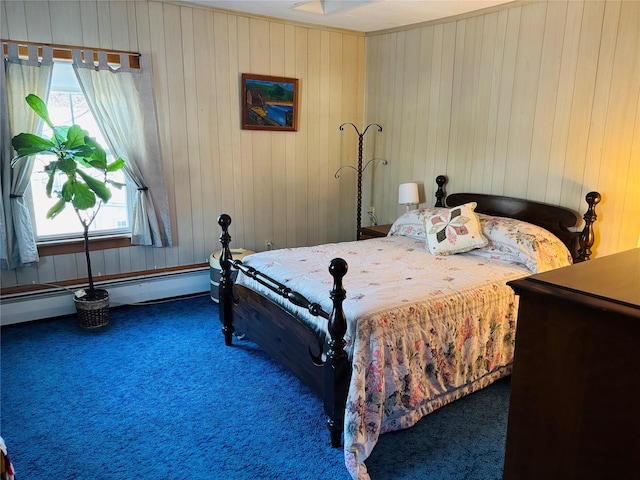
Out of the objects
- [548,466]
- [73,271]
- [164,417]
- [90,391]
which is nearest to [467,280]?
[548,466]

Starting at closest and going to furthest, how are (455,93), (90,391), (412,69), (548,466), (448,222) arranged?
1. (548,466)
2. (90,391)
3. (448,222)
4. (455,93)
5. (412,69)

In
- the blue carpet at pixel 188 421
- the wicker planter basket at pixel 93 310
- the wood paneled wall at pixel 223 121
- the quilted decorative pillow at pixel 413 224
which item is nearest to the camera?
the blue carpet at pixel 188 421

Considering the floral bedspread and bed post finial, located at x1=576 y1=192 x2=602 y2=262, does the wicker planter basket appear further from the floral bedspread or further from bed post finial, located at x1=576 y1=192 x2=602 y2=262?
bed post finial, located at x1=576 y1=192 x2=602 y2=262

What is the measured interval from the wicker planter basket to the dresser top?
3.21 meters

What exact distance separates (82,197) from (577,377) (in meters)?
3.25

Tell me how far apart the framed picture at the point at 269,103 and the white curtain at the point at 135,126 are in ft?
2.84

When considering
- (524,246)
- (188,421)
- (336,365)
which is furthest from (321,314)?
(524,246)

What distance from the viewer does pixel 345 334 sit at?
7.38 feet

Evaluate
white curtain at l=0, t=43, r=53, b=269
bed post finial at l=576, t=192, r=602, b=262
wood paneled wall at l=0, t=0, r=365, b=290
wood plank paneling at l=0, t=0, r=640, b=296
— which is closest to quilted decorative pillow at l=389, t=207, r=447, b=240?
wood plank paneling at l=0, t=0, r=640, b=296

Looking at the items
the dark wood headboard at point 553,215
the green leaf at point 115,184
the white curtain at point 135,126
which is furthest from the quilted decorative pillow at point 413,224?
the green leaf at point 115,184

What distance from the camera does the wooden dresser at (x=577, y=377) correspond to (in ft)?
3.81

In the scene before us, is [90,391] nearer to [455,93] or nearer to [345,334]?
[345,334]

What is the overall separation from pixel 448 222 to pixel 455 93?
136cm

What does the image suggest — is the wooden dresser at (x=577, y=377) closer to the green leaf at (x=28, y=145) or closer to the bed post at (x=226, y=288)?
the bed post at (x=226, y=288)
